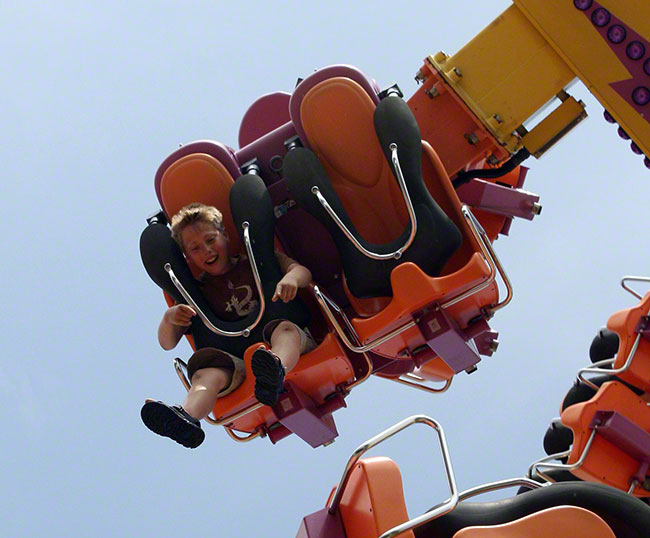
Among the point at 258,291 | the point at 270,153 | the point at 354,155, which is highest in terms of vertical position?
the point at 270,153

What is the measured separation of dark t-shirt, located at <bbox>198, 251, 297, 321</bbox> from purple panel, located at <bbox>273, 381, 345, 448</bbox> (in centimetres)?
48

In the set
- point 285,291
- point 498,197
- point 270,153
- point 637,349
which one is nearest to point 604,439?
point 637,349

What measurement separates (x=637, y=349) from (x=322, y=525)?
10.3 feet

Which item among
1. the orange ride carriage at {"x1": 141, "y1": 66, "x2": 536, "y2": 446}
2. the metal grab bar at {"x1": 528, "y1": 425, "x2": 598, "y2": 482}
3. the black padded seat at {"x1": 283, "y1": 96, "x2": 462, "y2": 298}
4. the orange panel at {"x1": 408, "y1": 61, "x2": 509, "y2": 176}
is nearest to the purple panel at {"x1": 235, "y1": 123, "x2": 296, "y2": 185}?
the orange ride carriage at {"x1": 141, "y1": 66, "x2": 536, "y2": 446}

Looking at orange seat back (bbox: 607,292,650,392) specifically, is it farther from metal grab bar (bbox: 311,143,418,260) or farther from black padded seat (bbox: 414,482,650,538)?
black padded seat (bbox: 414,482,650,538)

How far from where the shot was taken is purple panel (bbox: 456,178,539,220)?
6.30 metres

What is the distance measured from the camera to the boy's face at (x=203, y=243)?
5.43 metres

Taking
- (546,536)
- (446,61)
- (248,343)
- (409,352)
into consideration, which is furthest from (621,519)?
(446,61)

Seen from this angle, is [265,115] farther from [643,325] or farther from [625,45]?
[643,325]

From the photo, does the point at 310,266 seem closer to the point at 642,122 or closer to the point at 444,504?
the point at 642,122

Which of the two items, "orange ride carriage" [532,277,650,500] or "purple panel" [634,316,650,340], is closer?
"orange ride carriage" [532,277,650,500]

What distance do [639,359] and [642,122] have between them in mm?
1583

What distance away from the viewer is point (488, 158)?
6168 mm

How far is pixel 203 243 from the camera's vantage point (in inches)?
214
